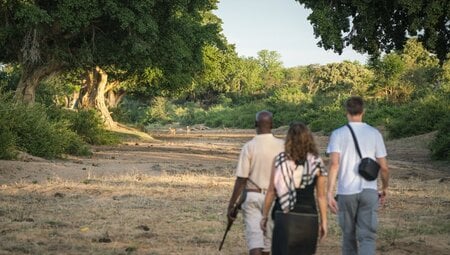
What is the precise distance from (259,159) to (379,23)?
14090 mm

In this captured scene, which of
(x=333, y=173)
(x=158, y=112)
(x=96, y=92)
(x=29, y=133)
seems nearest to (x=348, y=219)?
(x=333, y=173)

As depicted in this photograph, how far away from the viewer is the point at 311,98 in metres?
73.3

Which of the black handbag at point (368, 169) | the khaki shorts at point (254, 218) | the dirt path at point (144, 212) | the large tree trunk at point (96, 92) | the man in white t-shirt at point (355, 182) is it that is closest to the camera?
the khaki shorts at point (254, 218)

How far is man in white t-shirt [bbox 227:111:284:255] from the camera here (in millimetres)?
6262

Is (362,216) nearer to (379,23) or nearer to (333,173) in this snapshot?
(333,173)

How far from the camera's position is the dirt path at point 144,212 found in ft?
27.8

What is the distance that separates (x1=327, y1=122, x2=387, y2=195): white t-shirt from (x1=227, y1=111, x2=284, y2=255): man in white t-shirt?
654mm

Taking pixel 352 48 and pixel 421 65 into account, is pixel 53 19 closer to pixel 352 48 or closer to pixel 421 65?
pixel 352 48

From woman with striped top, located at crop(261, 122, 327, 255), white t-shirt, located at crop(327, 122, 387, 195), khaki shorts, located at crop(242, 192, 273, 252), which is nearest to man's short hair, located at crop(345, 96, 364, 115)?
white t-shirt, located at crop(327, 122, 387, 195)

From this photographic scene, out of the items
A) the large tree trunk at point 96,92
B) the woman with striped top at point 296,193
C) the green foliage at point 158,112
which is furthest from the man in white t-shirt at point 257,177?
the green foliage at point 158,112

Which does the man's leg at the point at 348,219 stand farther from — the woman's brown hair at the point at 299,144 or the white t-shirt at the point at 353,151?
the woman's brown hair at the point at 299,144

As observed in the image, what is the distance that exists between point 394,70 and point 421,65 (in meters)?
4.71

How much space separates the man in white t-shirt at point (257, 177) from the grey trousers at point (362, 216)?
0.87 metres

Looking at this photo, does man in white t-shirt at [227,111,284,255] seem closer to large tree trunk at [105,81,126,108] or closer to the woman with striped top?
the woman with striped top
